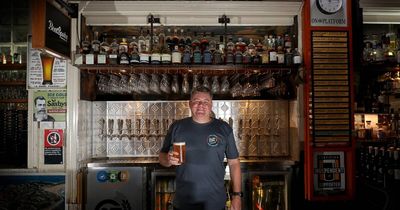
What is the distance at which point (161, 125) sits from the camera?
14.9 feet

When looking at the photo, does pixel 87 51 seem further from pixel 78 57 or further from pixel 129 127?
pixel 129 127

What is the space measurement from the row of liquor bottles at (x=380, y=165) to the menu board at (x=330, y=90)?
1.58 feet

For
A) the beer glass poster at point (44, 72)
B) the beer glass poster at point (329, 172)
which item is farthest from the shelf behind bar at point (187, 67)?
the beer glass poster at point (329, 172)

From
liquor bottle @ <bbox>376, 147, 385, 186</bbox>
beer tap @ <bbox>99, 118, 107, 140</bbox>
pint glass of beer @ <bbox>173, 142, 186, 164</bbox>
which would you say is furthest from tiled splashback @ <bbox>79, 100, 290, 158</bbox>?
pint glass of beer @ <bbox>173, 142, 186, 164</bbox>

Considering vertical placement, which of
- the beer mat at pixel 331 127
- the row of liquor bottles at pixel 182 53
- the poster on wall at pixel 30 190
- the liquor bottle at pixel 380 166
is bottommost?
the poster on wall at pixel 30 190

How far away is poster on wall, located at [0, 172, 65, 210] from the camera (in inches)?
147

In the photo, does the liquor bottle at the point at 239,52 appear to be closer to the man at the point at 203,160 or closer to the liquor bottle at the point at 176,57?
the liquor bottle at the point at 176,57

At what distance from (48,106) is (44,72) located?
1.28 ft

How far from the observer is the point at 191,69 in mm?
3768

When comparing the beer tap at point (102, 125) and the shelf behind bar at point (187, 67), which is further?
the beer tap at point (102, 125)

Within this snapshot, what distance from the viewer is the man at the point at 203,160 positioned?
254 centimetres

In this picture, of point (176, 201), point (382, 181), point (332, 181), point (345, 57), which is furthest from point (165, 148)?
point (382, 181)

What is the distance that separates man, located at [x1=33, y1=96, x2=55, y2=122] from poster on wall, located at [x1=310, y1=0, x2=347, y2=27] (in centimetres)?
317

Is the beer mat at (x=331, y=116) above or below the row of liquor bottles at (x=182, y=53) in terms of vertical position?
below
